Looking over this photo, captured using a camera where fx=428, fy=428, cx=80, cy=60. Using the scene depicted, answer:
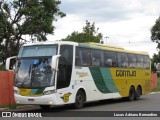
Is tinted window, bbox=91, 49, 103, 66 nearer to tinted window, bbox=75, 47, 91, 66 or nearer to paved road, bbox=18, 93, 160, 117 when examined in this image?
tinted window, bbox=75, 47, 91, 66

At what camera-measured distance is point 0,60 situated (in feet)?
139

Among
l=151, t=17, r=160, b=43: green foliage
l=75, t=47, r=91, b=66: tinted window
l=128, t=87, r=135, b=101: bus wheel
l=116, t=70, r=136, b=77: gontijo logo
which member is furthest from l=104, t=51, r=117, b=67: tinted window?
l=151, t=17, r=160, b=43: green foliage

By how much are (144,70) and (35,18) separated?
18.1 metres

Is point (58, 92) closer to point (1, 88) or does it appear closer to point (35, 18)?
point (1, 88)

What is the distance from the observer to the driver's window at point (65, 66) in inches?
711

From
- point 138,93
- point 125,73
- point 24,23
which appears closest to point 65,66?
point 125,73

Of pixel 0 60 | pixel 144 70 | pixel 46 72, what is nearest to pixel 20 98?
pixel 46 72

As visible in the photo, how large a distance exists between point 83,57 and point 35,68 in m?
2.96

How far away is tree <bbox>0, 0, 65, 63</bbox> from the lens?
42219 mm

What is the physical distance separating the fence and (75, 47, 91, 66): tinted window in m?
3.43

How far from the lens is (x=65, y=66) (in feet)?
60.6

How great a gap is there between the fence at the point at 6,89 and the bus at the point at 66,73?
5.29 feet

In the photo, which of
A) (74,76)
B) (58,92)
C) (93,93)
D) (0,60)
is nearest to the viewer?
(58,92)

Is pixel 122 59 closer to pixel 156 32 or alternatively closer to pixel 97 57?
pixel 97 57
